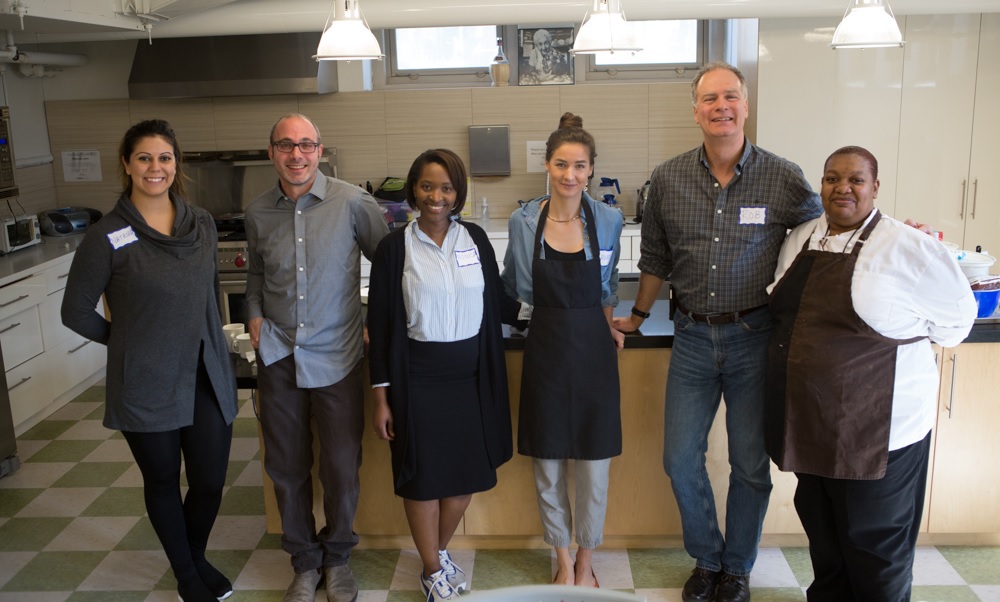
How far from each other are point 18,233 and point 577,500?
376 centimetres

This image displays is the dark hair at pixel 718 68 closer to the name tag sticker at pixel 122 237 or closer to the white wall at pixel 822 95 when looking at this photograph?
the name tag sticker at pixel 122 237

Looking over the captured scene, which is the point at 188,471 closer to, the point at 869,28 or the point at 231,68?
the point at 869,28

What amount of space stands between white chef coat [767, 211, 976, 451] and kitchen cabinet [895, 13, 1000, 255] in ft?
9.54

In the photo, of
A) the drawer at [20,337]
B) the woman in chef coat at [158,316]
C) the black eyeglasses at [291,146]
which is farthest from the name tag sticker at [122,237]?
the drawer at [20,337]

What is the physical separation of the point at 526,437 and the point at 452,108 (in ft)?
12.0

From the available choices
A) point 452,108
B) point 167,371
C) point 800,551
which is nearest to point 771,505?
point 800,551

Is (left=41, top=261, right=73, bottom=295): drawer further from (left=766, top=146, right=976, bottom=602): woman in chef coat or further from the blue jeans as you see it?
(left=766, top=146, right=976, bottom=602): woman in chef coat

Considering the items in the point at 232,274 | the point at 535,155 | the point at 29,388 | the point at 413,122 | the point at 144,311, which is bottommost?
the point at 29,388

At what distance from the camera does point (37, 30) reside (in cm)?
473

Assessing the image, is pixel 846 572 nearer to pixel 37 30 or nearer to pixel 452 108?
pixel 452 108

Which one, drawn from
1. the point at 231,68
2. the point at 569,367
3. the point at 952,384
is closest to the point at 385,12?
the point at 231,68

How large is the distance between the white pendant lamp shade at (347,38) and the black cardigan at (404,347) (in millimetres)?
687

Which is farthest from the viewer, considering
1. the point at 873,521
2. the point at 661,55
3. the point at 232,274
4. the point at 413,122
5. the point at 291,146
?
the point at 661,55

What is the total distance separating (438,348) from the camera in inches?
103
